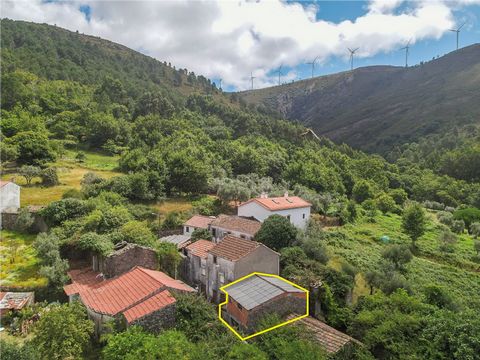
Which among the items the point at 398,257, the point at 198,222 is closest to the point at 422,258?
the point at 398,257

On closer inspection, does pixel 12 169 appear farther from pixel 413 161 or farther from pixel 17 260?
pixel 413 161

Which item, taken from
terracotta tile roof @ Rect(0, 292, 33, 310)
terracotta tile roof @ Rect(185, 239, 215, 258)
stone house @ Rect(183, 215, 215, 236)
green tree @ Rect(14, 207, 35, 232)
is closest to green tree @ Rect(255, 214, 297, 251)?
terracotta tile roof @ Rect(185, 239, 215, 258)

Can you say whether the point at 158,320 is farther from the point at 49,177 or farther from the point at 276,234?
the point at 49,177

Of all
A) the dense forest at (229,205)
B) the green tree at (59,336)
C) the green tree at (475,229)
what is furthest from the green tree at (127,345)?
the green tree at (475,229)

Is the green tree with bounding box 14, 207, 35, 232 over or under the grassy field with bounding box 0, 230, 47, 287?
over

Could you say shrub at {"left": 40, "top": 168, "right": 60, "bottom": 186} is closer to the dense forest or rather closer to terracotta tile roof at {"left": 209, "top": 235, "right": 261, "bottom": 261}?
the dense forest

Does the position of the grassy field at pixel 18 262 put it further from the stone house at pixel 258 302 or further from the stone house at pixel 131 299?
the stone house at pixel 258 302

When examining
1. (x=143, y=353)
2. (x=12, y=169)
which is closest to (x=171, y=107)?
(x=12, y=169)
